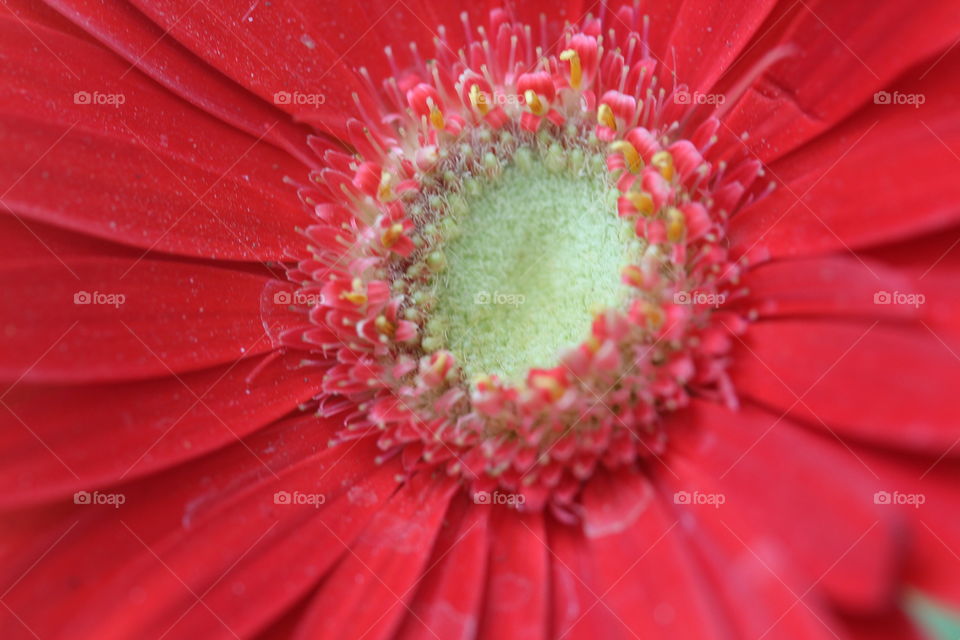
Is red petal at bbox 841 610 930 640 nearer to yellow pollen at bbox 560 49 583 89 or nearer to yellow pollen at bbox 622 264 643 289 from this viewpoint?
yellow pollen at bbox 622 264 643 289

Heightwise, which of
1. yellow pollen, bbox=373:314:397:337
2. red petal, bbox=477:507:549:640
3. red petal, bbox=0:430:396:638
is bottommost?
red petal, bbox=0:430:396:638

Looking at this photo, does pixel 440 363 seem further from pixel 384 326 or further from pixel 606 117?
pixel 606 117

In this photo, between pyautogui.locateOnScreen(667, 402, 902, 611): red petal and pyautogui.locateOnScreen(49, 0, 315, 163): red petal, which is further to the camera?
pyautogui.locateOnScreen(49, 0, 315, 163): red petal

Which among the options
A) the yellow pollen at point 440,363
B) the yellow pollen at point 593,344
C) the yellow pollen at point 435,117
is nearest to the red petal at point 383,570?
the yellow pollen at point 440,363

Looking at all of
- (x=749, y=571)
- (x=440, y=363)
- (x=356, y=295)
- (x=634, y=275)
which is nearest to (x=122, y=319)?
(x=356, y=295)

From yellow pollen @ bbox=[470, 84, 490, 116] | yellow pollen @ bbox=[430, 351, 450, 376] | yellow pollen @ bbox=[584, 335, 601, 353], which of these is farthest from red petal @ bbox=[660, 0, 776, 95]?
yellow pollen @ bbox=[430, 351, 450, 376]

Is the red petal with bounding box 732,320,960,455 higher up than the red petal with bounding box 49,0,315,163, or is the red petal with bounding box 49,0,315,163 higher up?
the red petal with bounding box 732,320,960,455

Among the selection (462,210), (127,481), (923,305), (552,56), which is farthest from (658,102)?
(127,481)
